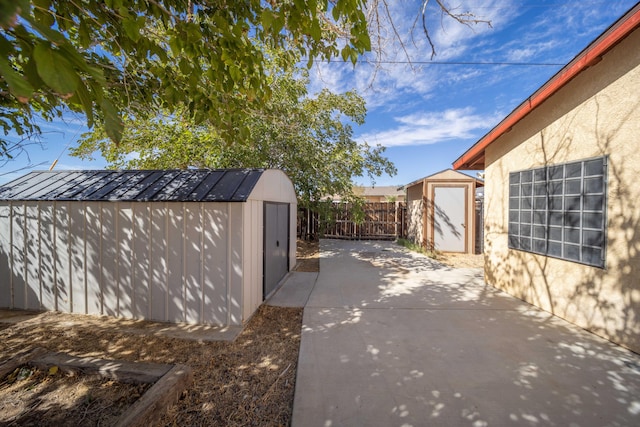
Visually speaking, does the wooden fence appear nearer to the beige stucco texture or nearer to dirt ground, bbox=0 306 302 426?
the beige stucco texture

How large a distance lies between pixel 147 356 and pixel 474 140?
23.4 ft

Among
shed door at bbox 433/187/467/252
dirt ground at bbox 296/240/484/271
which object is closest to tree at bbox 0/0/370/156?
dirt ground at bbox 296/240/484/271

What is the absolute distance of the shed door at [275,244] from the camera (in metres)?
5.09

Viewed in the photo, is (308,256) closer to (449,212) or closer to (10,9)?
(449,212)

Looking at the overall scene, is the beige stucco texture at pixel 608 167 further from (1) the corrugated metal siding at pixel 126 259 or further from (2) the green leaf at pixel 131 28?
(2) the green leaf at pixel 131 28

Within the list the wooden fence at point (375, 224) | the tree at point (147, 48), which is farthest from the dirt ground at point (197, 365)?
the wooden fence at point (375, 224)

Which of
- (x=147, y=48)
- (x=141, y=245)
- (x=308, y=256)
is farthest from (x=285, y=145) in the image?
→ (x=147, y=48)

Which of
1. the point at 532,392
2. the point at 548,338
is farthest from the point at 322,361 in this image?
the point at 548,338

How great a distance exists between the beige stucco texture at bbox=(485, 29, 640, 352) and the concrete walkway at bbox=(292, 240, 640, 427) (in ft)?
1.05

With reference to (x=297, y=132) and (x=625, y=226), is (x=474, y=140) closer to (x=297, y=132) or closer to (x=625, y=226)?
(x=625, y=226)

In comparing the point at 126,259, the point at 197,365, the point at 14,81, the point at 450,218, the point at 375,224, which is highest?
the point at 14,81

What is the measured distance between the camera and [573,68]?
144 inches

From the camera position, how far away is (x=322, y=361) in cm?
298

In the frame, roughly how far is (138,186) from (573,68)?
22.1 feet
